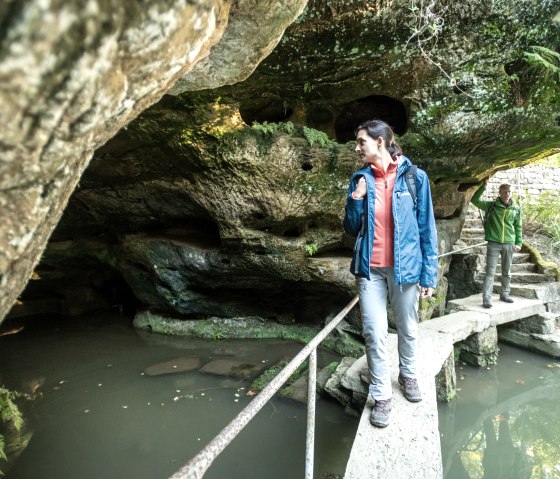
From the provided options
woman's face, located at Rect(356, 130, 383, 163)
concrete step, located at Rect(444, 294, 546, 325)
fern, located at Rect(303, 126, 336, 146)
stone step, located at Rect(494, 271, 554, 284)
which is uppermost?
fern, located at Rect(303, 126, 336, 146)

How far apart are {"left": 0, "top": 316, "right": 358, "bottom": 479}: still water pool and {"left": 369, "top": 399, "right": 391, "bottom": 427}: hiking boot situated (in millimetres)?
1159

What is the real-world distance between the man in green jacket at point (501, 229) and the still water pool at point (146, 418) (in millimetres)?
3950

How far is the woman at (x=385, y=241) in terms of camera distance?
2822mm

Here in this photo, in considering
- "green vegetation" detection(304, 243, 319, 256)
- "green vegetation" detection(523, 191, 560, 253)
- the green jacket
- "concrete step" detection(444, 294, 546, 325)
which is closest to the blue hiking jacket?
"green vegetation" detection(304, 243, 319, 256)

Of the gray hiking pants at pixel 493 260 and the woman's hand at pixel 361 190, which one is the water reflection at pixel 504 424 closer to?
the gray hiking pants at pixel 493 260

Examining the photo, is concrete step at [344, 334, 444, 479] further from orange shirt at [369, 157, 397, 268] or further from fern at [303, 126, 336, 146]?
fern at [303, 126, 336, 146]

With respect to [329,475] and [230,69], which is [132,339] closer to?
[329,475]

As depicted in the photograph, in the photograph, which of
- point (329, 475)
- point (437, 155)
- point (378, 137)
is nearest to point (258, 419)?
point (329, 475)

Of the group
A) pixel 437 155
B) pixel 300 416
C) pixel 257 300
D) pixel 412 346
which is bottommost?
pixel 300 416

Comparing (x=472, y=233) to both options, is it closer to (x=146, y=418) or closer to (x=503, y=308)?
(x=503, y=308)

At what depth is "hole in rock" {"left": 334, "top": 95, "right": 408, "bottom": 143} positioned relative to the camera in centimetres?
698

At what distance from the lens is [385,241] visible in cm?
293

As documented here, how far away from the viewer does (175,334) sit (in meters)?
8.20

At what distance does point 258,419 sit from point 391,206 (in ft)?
11.2
